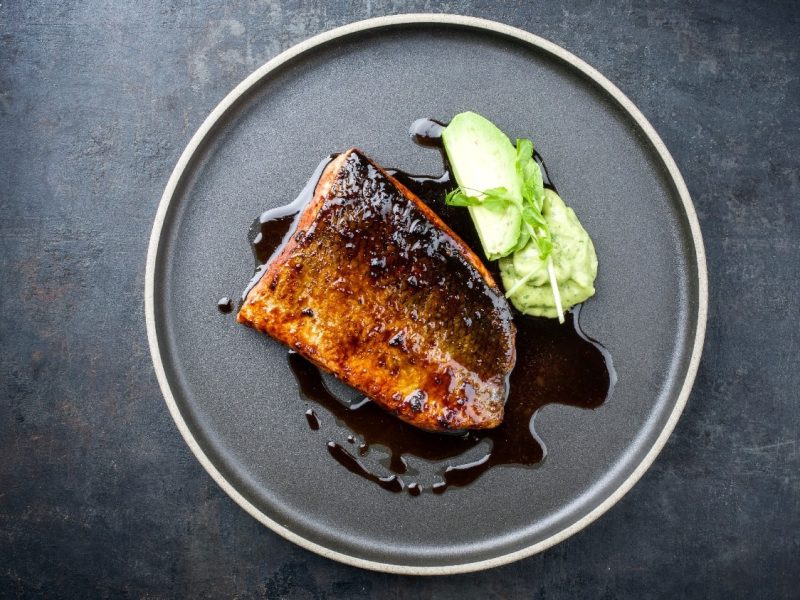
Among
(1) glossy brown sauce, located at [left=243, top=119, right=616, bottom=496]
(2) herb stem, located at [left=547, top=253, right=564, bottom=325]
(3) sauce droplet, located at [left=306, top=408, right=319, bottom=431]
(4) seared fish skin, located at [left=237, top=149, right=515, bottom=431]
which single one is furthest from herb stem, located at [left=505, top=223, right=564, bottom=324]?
(3) sauce droplet, located at [left=306, top=408, right=319, bottom=431]

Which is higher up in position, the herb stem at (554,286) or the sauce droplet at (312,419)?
the herb stem at (554,286)

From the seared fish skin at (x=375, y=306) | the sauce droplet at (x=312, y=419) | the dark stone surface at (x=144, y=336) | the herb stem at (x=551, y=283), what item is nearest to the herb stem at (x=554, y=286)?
the herb stem at (x=551, y=283)

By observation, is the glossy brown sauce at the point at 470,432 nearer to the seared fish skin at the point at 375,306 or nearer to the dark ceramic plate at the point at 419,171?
the dark ceramic plate at the point at 419,171

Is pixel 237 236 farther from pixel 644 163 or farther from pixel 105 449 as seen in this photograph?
pixel 644 163

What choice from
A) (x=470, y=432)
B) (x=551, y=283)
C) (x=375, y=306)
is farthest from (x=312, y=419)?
(x=551, y=283)

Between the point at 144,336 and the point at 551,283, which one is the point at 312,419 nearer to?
the point at 144,336
